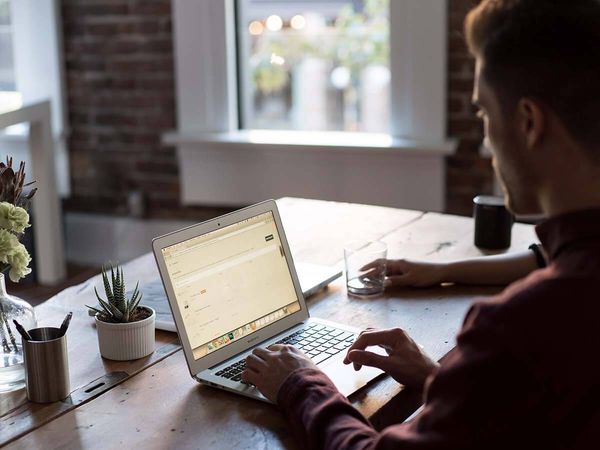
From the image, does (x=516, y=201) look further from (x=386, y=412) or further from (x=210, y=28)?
(x=210, y=28)

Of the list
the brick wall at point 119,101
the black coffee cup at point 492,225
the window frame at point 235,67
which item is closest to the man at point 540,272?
the black coffee cup at point 492,225

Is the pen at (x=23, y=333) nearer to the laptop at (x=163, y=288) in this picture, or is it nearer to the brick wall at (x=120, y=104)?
the laptop at (x=163, y=288)

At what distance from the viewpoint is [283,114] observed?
4.12m

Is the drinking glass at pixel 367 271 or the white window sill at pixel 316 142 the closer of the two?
the drinking glass at pixel 367 271

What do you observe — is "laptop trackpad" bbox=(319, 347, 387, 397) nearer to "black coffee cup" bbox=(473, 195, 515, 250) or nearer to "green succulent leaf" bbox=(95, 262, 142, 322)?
"green succulent leaf" bbox=(95, 262, 142, 322)

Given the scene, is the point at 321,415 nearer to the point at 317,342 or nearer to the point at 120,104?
the point at 317,342

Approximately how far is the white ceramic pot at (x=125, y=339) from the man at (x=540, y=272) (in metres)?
0.69

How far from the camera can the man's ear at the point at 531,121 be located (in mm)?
1120

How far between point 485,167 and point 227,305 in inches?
87.1

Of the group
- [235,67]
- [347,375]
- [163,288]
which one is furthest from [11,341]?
[235,67]

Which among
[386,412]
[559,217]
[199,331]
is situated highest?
[559,217]

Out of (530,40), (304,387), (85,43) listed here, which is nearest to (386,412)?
(304,387)

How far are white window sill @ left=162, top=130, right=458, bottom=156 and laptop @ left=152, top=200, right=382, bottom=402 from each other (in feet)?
6.33

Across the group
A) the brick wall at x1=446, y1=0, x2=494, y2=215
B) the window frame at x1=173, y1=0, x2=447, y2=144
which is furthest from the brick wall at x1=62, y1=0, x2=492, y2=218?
the brick wall at x1=446, y1=0, x2=494, y2=215
